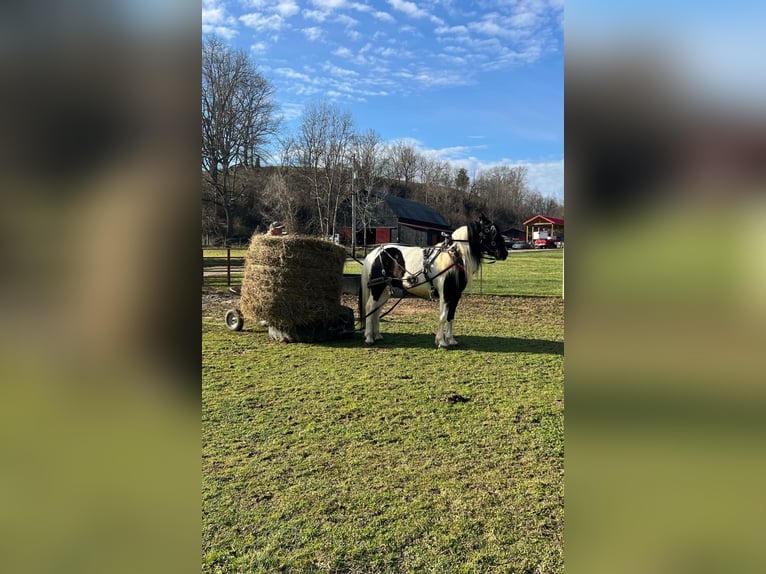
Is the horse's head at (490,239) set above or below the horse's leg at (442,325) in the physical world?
above

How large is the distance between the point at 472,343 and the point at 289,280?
3.33 m

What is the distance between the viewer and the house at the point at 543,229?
5727 centimetres

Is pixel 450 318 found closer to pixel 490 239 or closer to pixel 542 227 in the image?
pixel 490 239

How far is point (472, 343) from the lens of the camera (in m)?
8.31

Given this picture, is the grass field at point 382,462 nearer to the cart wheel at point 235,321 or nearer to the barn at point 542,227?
the cart wheel at point 235,321

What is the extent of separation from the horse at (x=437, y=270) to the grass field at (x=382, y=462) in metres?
0.94

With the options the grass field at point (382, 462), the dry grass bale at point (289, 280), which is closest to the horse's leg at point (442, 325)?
the grass field at point (382, 462)

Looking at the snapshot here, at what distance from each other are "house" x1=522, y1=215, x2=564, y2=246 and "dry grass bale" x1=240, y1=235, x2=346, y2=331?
51336 mm

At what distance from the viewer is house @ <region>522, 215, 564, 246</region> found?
57269mm

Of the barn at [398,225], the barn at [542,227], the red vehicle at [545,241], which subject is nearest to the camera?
the barn at [398,225]

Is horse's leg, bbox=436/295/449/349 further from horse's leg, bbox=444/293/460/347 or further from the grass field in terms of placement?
the grass field

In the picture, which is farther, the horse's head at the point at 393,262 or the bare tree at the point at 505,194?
the bare tree at the point at 505,194
